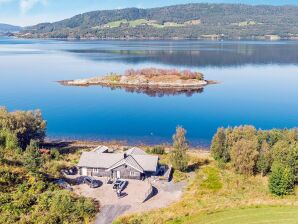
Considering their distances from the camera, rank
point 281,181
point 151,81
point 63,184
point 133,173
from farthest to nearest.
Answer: point 151,81 < point 133,173 < point 63,184 < point 281,181

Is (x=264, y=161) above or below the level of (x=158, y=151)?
above

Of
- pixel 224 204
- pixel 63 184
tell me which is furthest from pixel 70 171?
pixel 224 204

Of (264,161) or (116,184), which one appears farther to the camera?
(264,161)

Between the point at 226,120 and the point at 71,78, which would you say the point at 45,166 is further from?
the point at 71,78

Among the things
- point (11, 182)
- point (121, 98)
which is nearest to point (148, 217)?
point (11, 182)

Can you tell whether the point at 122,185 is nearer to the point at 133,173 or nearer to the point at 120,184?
the point at 120,184

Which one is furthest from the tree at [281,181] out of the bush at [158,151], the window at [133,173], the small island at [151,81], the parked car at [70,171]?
the small island at [151,81]
